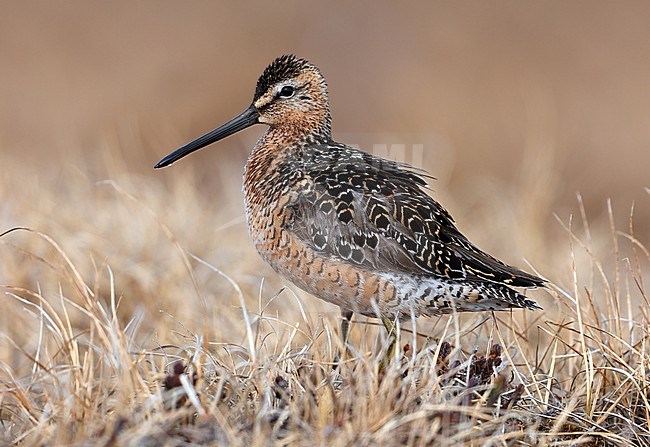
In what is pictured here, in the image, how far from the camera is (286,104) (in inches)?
138

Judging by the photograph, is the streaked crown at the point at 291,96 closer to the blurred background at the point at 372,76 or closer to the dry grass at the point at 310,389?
the dry grass at the point at 310,389

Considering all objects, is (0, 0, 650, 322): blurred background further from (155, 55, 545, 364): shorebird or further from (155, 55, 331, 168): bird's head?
(155, 55, 545, 364): shorebird

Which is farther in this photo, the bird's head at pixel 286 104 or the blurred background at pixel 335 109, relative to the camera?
the blurred background at pixel 335 109

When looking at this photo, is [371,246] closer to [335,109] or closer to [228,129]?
[228,129]

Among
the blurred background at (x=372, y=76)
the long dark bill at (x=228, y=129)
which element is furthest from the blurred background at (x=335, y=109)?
the long dark bill at (x=228, y=129)

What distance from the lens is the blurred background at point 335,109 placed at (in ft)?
16.1

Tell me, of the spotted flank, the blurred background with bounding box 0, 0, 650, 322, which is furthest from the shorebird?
the blurred background with bounding box 0, 0, 650, 322

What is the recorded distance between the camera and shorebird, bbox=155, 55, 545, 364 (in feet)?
9.80

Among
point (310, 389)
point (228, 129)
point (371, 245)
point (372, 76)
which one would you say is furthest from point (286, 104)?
point (372, 76)

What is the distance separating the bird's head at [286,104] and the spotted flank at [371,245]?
11.3 inches

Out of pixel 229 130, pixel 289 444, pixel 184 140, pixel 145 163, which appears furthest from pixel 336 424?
pixel 184 140

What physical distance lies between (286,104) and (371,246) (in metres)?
0.76

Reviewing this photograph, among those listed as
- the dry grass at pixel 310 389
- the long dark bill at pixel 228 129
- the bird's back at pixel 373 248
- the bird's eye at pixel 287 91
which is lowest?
the dry grass at pixel 310 389

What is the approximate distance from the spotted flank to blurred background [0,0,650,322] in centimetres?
135
